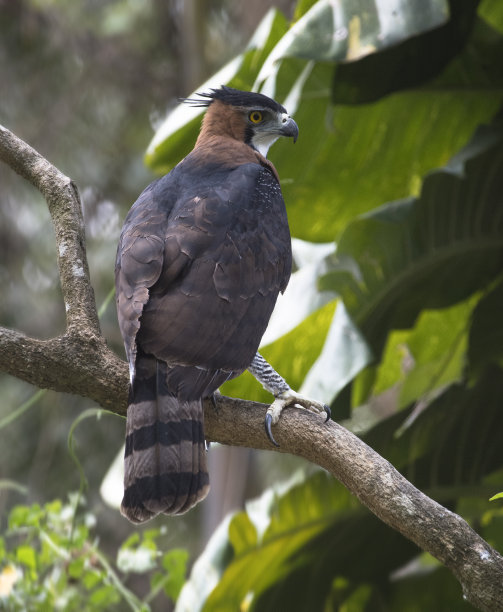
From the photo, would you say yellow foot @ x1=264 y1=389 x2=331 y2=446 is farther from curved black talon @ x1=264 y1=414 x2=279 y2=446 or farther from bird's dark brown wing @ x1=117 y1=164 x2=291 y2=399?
bird's dark brown wing @ x1=117 y1=164 x2=291 y2=399

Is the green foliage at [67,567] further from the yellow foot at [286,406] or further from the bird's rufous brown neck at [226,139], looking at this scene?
the bird's rufous brown neck at [226,139]

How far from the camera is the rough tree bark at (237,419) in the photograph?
174 centimetres

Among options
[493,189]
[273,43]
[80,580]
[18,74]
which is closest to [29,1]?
[18,74]

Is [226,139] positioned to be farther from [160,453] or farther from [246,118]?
[160,453]

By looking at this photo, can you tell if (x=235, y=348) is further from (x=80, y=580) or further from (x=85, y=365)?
(x=80, y=580)

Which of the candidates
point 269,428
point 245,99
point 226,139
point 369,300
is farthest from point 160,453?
point 369,300

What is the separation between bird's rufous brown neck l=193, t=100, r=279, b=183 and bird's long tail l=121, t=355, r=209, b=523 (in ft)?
3.07

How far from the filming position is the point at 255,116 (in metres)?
2.85

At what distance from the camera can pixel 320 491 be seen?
358cm

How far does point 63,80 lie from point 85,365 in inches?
181

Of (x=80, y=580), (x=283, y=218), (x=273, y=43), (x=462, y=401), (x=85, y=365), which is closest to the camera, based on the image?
(x=85, y=365)

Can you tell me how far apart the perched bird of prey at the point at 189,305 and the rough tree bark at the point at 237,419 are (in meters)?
0.07

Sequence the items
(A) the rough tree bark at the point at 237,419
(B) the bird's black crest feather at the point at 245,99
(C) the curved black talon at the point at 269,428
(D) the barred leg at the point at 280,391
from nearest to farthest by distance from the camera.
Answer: (A) the rough tree bark at the point at 237,419, (C) the curved black talon at the point at 269,428, (D) the barred leg at the point at 280,391, (B) the bird's black crest feather at the point at 245,99

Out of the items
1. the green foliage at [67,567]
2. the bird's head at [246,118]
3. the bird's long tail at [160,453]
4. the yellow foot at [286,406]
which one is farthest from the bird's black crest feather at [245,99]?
the green foliage at [67,567]
